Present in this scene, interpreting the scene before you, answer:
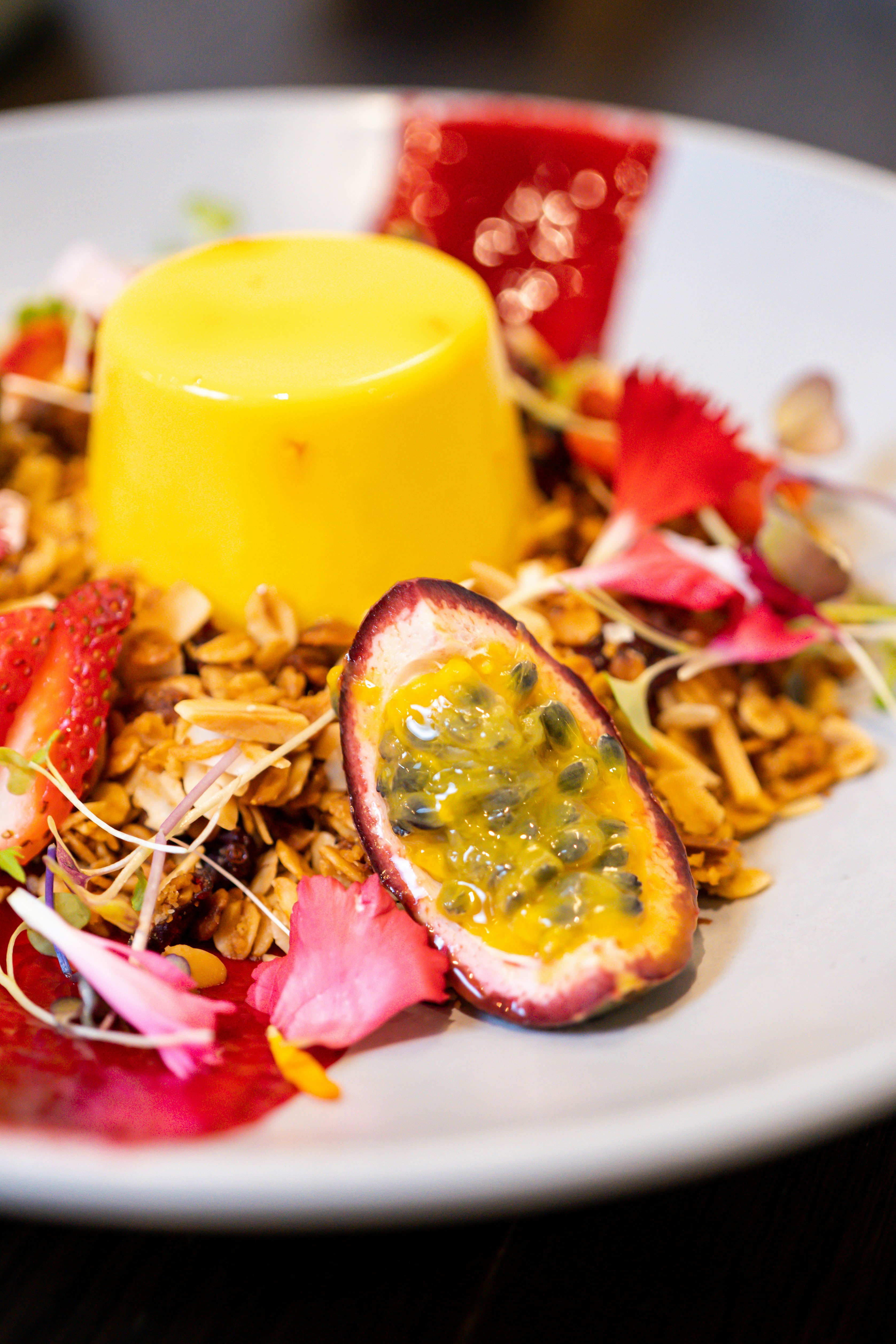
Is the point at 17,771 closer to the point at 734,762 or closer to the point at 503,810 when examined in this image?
the point at 503,810

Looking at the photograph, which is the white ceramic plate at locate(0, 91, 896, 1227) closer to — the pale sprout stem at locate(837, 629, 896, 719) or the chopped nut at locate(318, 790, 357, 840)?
the pale sprout stem at locate(837, 629, 896, 719)

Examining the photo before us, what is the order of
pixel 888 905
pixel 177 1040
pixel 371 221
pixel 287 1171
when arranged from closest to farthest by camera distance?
pixel 287 1171 < pixel 177 1040 < pixel 888 905 < pixel 371 221

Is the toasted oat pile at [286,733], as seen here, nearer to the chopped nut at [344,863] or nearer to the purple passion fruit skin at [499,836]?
the chopped nut at [344,863]

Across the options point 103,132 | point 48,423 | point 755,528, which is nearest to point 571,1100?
point 755,528

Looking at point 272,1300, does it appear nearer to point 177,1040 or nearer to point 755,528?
point 177,1040

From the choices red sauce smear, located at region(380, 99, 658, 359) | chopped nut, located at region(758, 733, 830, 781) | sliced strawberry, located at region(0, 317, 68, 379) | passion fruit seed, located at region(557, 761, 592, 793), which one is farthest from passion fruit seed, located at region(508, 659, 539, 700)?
red sauce smear, located at region(380, 99, 658, 359)
